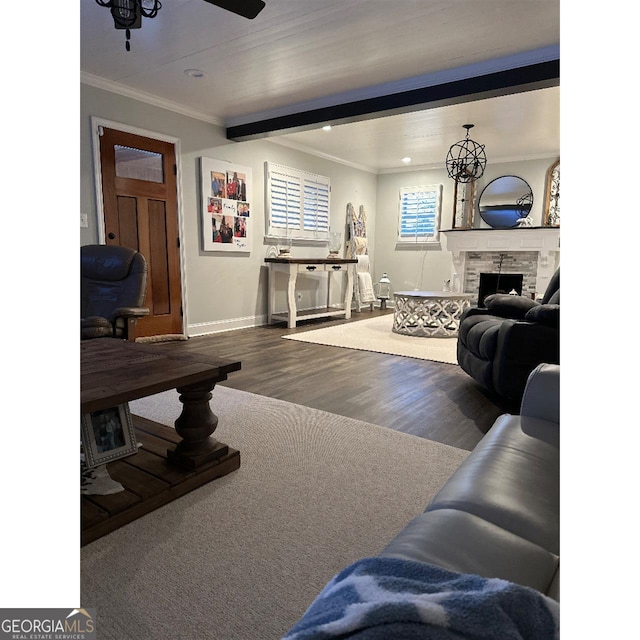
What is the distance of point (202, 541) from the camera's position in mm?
1488

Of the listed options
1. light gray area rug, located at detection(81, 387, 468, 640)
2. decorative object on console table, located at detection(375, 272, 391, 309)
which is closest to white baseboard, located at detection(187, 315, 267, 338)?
decorative object on console table, located at detection(375, 272, 391, 309)

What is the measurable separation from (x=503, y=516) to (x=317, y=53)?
3585 millimetres

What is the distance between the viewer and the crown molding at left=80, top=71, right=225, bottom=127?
3994mm

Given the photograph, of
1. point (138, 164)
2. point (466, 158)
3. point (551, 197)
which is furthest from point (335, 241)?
point (138, 164)

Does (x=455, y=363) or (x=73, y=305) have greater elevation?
(x=73, y=305)

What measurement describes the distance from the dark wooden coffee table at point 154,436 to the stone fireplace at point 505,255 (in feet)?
18.4

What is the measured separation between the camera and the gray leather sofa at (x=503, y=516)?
2.26ft

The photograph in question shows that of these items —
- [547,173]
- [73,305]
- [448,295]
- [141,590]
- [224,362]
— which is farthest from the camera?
[547,173]

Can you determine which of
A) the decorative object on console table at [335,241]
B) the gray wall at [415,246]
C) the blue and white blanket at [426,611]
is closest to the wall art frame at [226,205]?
the decorative object on console table at [335,241]

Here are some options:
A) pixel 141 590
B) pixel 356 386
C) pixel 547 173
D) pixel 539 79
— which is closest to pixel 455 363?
pixel 356 386

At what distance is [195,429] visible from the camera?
74.2 inches
